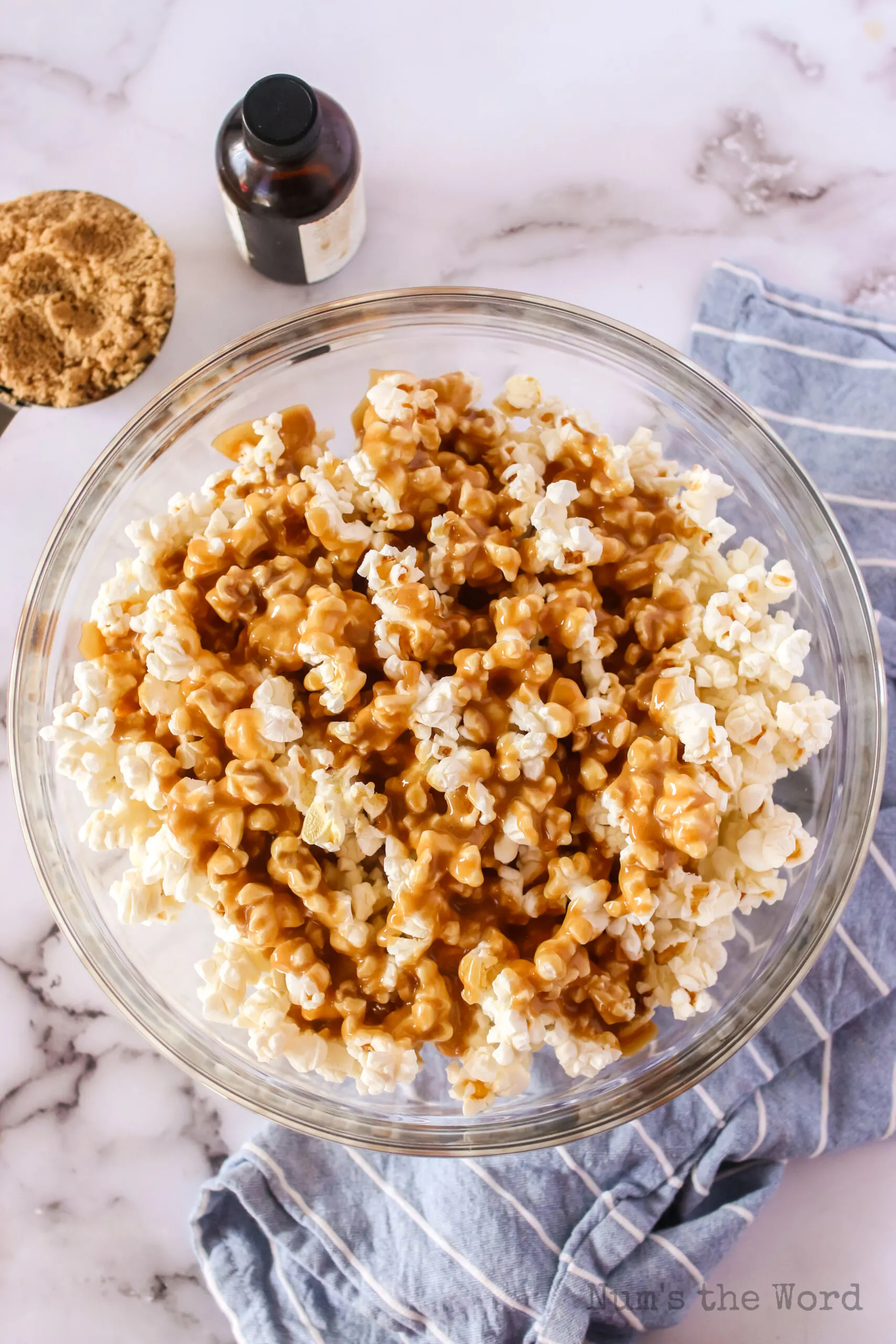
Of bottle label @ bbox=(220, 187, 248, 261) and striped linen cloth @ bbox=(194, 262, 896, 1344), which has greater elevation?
bottle label @ bbox=(220, 187, 248, 261)

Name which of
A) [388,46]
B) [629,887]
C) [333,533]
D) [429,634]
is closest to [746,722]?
[629,887]

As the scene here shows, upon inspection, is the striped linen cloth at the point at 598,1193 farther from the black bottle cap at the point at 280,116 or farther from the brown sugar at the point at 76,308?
the brown sugar at the point at 76,308

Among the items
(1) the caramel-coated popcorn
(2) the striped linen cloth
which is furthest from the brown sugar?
(2) the striped linen cloth

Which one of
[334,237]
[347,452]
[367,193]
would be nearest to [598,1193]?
[347,452]

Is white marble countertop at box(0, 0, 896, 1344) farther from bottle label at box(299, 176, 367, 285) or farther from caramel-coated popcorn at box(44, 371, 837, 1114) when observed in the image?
caramel-coated popcorn at box(44, 371, 837, 1114)

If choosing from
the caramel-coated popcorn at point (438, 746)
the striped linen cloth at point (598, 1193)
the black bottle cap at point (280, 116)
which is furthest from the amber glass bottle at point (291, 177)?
the striped linen cloth at point (598, 1193)

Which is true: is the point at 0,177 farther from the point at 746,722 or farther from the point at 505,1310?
the point at 505,1310
